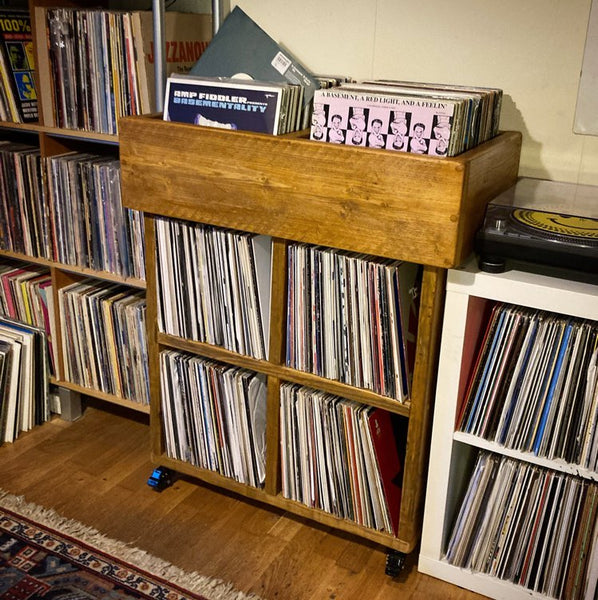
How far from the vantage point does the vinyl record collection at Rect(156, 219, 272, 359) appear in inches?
66.3

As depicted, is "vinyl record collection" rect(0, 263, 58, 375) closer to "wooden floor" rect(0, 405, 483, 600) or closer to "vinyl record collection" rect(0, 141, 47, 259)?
"vinyl record collection" rect(0, 141, 47, 259)

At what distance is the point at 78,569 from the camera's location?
1.72 metres

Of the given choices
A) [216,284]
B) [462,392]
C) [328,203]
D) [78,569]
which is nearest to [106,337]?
[216,284]

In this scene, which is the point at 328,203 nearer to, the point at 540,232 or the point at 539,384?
the point at 540,232

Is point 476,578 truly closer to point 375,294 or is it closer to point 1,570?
point 375,294

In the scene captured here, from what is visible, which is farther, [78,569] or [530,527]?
[78,569]

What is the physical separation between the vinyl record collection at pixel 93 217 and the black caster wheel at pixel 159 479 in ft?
1.71

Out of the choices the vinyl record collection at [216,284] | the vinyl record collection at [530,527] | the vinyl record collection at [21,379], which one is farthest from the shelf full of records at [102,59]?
the vinyl record collection at [530,527]

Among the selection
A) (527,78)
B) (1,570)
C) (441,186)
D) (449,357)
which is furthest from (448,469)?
(1,570)

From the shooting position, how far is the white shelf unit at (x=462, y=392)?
4.63 feet

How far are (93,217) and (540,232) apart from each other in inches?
46.9

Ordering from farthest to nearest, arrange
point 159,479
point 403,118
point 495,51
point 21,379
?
point 21,379, point 159,479, point 495,51, point 403,118

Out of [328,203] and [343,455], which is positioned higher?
[328,203]

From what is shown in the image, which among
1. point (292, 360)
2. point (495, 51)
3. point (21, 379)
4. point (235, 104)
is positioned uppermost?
point (495, 51)
